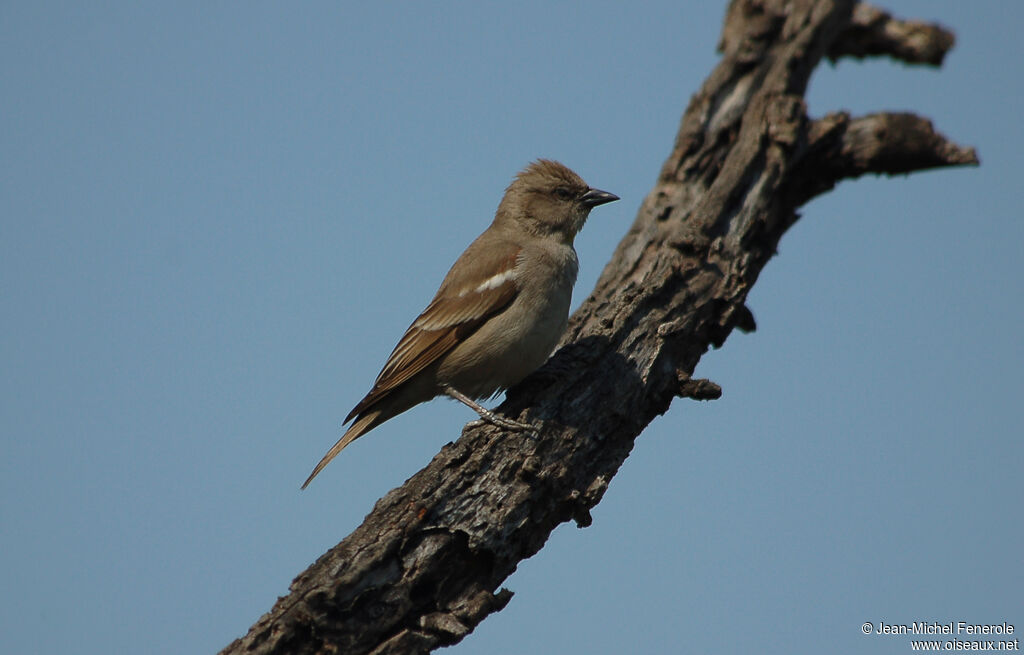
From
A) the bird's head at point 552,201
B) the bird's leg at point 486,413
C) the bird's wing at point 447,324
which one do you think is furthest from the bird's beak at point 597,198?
the bird's leg at point 486,413

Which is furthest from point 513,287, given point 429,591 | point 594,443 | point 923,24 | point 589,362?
point 923,24

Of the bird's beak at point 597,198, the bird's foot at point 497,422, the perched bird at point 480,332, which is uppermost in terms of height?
the bird's beak at point 597,198

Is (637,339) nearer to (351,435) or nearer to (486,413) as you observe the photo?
(486,413)

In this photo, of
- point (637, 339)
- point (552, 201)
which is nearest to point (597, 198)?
point (552, 201)

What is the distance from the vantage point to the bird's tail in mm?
7227

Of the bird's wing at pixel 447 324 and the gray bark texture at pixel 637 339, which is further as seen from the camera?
the bird's wing at pixel 447 324

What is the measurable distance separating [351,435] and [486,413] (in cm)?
135

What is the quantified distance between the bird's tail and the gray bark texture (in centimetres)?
125

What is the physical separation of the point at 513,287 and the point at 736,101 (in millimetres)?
2447

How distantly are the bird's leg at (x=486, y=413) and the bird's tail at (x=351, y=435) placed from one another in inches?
25.0

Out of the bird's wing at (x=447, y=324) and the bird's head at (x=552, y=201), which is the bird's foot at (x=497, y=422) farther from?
the bird's head at (x=552, y=201)

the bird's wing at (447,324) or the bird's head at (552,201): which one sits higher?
the bird's head at (552,201)

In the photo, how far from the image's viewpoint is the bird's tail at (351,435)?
7227mm

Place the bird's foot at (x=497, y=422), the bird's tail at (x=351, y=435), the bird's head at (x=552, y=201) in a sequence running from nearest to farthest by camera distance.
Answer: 1. the bird's foot at (x=497, y=422)
2. the bird's tail at (x=351, y=435)
3. the bird's head at (x=552, y=201)
